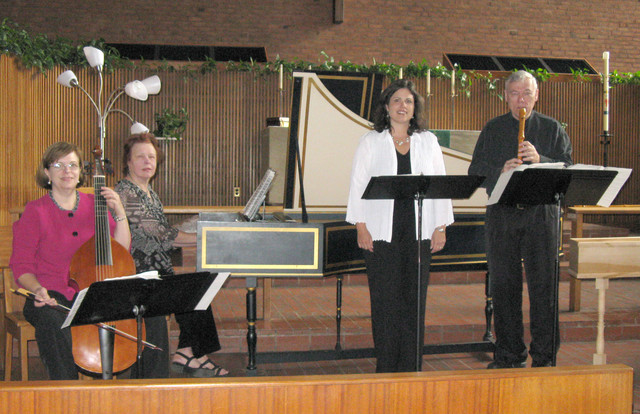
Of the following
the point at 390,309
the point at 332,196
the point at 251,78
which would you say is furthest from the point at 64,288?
the point at 251,78

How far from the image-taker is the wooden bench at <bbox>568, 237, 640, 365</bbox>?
3598 mm

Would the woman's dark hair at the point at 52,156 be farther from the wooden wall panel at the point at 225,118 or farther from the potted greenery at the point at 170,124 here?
the potted greenery at the point at 170,124

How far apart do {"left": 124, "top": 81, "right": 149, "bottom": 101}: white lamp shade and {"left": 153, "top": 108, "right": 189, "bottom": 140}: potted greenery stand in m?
1.46

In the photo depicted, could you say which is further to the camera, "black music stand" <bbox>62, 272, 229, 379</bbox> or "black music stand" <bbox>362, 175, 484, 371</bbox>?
"black music stand" <bbox>362, 175, 484, 371</bbox>

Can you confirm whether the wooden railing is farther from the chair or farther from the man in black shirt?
the chair

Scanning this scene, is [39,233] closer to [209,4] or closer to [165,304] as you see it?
[165,304]

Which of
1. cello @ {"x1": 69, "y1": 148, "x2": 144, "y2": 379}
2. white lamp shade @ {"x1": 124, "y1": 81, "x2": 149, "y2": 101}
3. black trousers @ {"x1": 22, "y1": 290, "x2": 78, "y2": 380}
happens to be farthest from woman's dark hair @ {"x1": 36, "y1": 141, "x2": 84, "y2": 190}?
white lamp shade @ {"x1": 124, "y1": 81, "x2": 149, "y2": 101}

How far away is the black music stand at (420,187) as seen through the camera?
254cm

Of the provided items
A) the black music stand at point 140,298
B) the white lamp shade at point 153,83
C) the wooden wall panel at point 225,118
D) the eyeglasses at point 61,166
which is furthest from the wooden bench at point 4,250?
the wooden wall panel at point 225,118

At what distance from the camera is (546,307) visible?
3.23 m

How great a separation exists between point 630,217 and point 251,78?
5572 mm

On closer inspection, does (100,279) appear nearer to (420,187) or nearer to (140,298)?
(140,298)

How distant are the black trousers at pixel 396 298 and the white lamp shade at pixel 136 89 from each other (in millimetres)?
4049

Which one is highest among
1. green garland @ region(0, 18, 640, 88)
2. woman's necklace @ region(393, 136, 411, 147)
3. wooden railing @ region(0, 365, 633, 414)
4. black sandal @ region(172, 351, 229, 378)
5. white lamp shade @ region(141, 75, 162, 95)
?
green garland @ region(0, 18, 640, 88)
